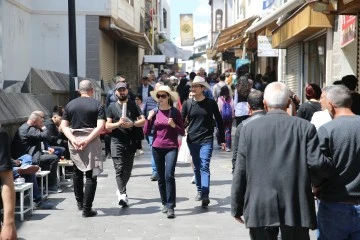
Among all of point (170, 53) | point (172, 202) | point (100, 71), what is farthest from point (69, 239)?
point (170, 53)

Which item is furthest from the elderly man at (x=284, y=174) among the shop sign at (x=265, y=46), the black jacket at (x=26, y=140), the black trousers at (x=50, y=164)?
the shop sign at (x=265, y=46)

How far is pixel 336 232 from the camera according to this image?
4543mm

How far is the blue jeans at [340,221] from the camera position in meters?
4.49

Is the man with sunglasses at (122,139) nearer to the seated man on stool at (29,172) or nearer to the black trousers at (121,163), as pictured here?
the black trousers at (121,163)

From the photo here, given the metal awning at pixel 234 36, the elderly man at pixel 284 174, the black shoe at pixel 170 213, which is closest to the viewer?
the elderly man at pixel 284 174

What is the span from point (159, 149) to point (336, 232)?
3.92 meters

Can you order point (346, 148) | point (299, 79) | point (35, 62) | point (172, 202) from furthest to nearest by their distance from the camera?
point (35, 62) → point (299, 79) → point (172, 202) → point (346, 148)

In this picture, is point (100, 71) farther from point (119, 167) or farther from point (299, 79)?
point (119, 167)

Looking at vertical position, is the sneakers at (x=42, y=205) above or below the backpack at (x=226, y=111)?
below

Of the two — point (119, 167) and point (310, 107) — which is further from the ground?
point (310, 107)

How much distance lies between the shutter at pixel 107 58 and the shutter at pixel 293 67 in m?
6.30

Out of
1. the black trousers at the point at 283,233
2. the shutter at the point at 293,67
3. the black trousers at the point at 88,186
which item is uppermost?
the shutter at the point at 293,67

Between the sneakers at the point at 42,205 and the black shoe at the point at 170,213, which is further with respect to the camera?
the sneakers at the point at 42,205

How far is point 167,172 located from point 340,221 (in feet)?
12.3
